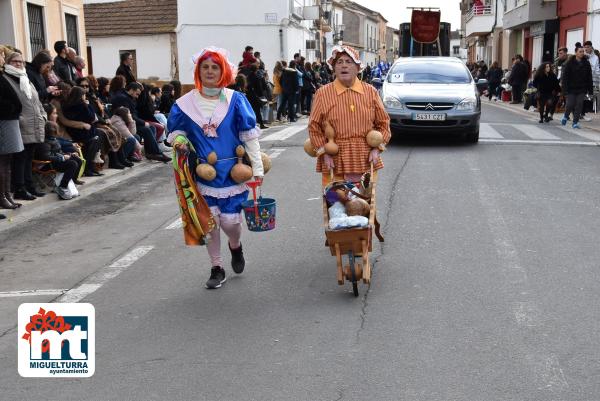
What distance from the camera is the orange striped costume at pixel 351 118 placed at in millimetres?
6191

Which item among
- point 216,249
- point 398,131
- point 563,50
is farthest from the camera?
point 563,50

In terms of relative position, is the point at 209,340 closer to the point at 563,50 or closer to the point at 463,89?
the point at 463,89

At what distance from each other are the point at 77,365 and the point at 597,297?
3.64 metres

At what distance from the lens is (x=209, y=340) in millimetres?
4762

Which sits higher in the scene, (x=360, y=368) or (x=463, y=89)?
(x=463, y=89)

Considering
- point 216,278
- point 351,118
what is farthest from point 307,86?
point 216,278

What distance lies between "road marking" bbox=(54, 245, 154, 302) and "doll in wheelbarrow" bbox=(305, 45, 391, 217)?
2000mm

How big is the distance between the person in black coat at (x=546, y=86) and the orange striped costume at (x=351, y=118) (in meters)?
14.5

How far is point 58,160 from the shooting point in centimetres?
1000

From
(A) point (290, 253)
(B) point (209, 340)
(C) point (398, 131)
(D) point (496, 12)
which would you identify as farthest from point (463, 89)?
(D) point (496, 12)

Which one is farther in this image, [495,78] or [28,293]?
[495,78]

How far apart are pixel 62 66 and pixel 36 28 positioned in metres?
4.48

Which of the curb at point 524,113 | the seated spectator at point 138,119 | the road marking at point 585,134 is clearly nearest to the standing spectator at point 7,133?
the seated spectator at point 138,119

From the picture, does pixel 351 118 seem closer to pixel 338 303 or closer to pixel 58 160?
pixel 338 303
